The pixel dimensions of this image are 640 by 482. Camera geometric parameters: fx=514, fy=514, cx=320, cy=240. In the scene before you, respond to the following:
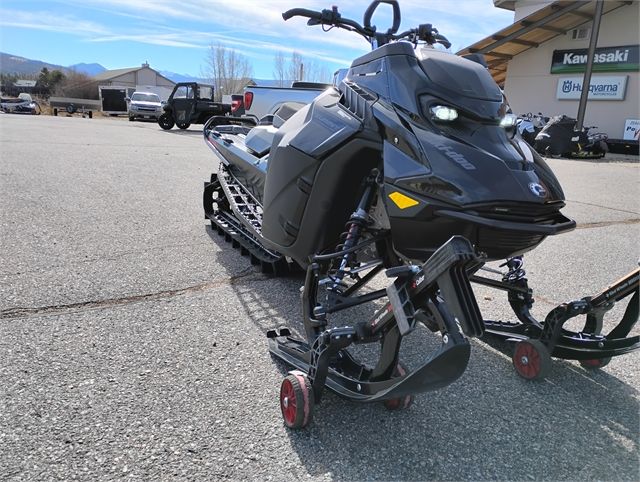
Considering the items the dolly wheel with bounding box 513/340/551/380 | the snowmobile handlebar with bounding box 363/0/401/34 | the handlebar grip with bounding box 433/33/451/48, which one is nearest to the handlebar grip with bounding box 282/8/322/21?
the snowmobile handlebar with bounding box 363/0/401/34

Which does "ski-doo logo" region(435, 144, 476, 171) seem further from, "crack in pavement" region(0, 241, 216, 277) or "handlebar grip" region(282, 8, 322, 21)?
"crack in pavement" region(0, 241, 216, 277)

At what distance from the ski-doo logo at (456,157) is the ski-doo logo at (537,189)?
10.2 inches

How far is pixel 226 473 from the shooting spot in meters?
1.96

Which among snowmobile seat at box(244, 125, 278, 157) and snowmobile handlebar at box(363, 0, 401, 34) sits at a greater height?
snowmobile handlebar at box(363, 0, 401, 34)

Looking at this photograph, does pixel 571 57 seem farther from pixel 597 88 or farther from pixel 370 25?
pixel 370 25

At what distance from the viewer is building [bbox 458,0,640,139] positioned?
22375 millimetres

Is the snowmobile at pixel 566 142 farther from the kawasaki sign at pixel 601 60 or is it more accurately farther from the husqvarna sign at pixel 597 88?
the kawasaki sign at pixel 601 60

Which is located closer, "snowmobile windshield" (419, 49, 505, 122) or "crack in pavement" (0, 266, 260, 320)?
"snowmobile windshield" (419, 49, 505, 122)

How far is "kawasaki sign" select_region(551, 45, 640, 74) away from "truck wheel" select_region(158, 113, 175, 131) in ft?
60.5

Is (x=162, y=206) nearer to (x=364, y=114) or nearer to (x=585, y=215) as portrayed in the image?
(x=364, y=114)

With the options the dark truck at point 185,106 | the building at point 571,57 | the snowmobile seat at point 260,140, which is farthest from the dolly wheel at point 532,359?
the building at point 571,57

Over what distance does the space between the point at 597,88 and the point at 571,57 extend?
2375mm

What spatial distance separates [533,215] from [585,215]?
6145 millimetres

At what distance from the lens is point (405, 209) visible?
87.3 inches
